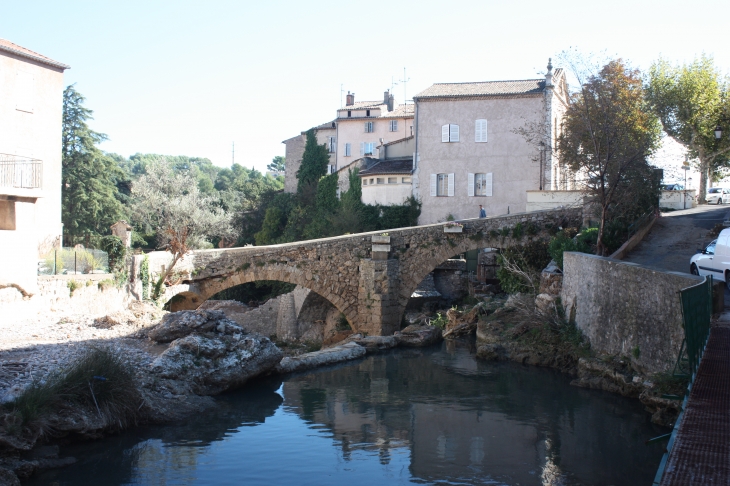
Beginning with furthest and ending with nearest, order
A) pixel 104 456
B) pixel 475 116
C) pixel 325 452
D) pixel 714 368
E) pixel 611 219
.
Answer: pixel 475 116
pixel 611 219
pixel 325 452
pixel 104 456
pixel 714 368

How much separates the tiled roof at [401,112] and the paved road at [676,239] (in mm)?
22574

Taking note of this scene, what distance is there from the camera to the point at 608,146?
64.7ft

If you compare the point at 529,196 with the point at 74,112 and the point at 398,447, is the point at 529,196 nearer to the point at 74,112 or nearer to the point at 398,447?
the point at 398,447

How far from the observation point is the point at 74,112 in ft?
143

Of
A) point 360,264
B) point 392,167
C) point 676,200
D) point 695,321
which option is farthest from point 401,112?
point 695,321

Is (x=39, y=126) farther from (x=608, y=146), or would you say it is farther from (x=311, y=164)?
(x=311, y=164)

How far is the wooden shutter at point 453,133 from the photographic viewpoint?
34625mm

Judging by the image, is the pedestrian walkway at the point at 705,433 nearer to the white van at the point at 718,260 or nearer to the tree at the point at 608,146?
the white van at the point at 718,260

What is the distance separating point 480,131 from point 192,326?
21.6 m

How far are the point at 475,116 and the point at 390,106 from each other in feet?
59.0

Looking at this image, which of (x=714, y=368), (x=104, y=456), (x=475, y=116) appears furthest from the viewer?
(x=475, y=116)

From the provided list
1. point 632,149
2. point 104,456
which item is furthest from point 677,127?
point 104,456

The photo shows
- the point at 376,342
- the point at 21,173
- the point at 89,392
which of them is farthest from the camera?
the point at 376,342

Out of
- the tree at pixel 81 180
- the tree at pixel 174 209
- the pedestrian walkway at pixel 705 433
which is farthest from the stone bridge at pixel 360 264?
the tree at pixel 81 180
